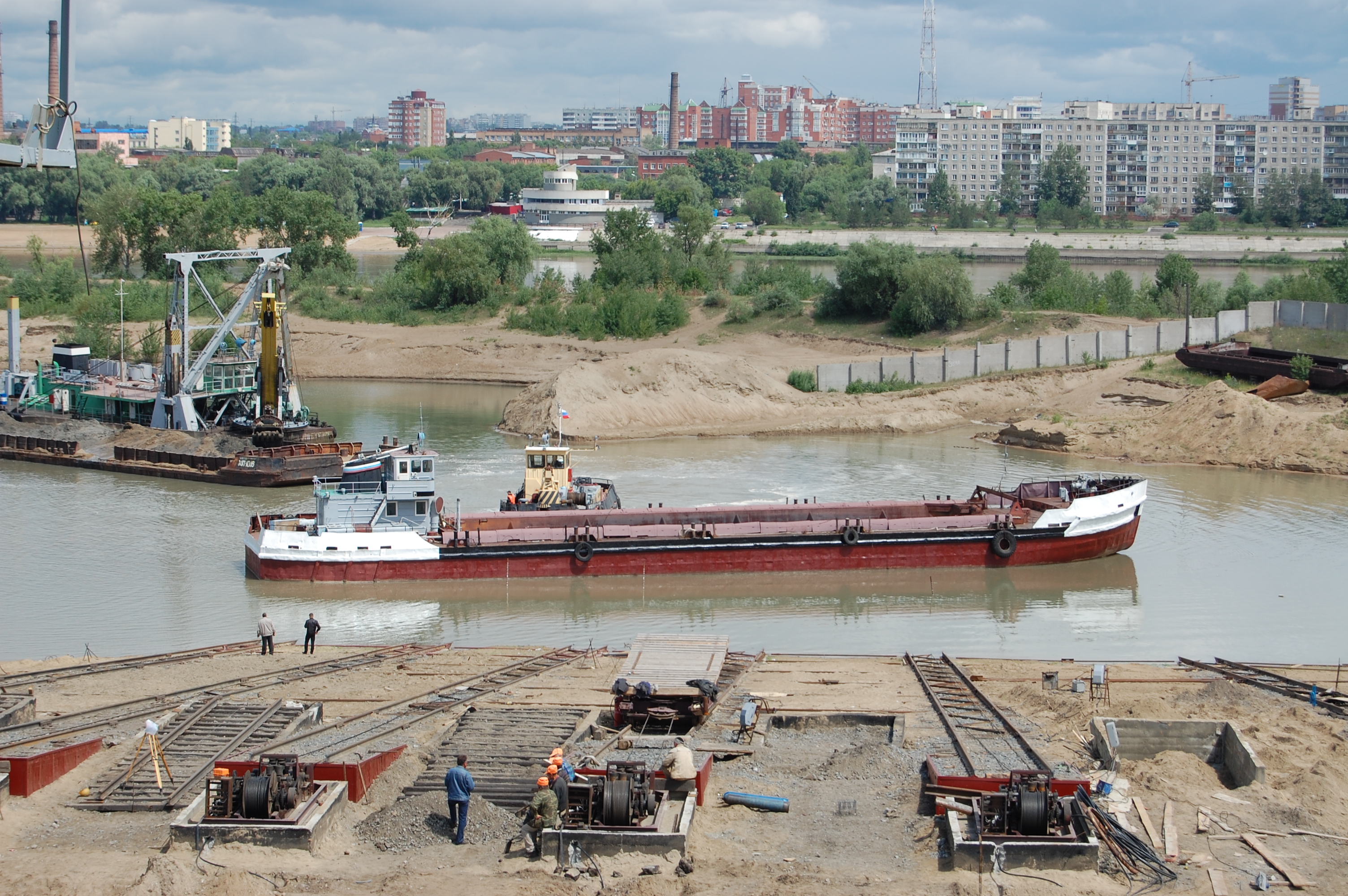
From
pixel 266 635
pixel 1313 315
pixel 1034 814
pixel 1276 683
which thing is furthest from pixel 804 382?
pixel 1034 814

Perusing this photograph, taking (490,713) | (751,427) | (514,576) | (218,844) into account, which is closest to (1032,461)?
(751,427)

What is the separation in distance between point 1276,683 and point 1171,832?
7.48 metres

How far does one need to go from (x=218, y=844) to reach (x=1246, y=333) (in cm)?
5095

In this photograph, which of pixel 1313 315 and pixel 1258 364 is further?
pixel 1313 315

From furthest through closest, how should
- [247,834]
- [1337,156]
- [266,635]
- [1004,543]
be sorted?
[1337,156] < [1004,543] < [266,635] < [247,834]

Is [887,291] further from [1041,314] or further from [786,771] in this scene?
[786,771]

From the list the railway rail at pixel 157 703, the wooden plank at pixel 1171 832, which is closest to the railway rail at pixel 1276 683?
the wooden plank at pixel 1171 832

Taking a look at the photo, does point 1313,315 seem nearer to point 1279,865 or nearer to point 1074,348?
point 1074,348

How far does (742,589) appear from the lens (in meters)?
28.4

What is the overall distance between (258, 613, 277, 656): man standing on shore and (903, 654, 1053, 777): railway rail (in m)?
10.3

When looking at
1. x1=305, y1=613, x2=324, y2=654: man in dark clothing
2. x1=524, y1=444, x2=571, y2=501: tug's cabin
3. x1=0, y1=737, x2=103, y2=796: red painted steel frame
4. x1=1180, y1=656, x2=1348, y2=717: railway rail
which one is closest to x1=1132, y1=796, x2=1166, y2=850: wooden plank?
x1=1180, y1=656, x2=1348, y2=717: railway rail

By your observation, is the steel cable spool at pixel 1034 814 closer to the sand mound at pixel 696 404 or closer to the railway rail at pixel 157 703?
the railway rail at pixel 157 703

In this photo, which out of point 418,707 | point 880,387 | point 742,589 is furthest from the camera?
point 880,387

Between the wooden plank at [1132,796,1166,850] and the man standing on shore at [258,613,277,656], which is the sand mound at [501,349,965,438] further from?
the wooden plank at [1132,796,1166,850]
